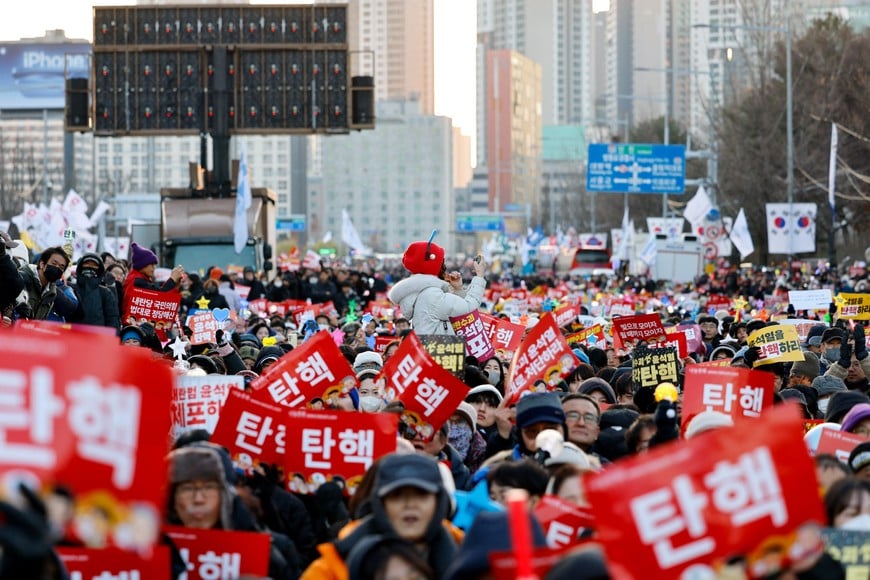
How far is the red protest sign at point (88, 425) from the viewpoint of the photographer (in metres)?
4.62

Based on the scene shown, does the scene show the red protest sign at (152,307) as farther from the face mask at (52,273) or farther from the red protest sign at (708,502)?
the red protest sign at (708,502)

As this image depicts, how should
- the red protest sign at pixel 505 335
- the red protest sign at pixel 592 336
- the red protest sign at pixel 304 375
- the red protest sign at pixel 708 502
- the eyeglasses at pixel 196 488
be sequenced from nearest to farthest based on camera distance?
the red protest sign at pixel 708 502
the eyeglasses at pixel 196 488
the red protest sign at pixel 304 375
the red protest sign at pixel 592 336
the red protest sign at pixel 505 335

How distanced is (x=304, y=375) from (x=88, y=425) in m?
5.07

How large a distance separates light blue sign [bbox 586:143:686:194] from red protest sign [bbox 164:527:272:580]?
43825 mm

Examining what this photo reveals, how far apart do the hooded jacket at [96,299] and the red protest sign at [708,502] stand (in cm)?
970

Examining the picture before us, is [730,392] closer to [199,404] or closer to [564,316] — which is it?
[199,404]

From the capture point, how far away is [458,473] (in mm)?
9164

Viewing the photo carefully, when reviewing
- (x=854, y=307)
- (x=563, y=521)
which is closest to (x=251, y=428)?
(x=563, y=521)

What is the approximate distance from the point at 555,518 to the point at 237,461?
2010 mm

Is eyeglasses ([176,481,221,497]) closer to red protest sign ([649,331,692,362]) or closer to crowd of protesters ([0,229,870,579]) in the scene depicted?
crowd of protesters ([0,229,870,579])

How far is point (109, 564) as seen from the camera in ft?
20.8

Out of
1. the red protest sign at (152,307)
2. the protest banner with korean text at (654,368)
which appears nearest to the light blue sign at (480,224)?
the red protest sign at (152,307)

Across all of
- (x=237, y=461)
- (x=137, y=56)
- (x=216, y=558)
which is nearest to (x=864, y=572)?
(x=216, y=558)

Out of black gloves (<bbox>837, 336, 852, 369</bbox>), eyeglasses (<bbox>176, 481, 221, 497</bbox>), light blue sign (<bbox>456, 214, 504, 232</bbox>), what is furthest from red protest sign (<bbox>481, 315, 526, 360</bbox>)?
light blue sign (<bbox>456, 214, 504, 232</bbox>)
